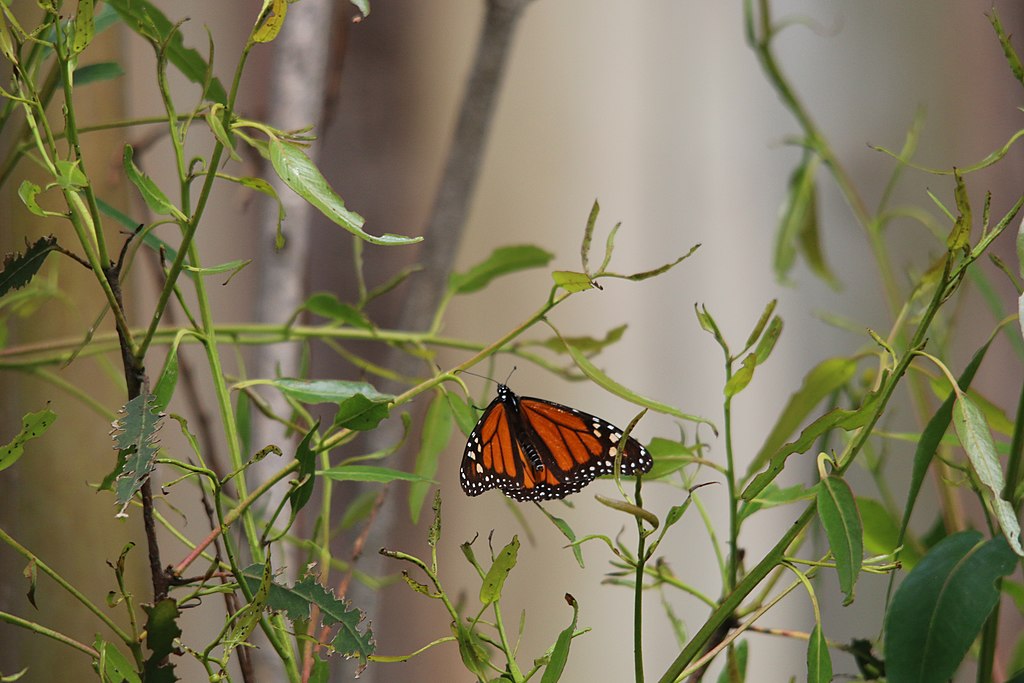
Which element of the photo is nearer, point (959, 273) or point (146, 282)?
point (959, 273)

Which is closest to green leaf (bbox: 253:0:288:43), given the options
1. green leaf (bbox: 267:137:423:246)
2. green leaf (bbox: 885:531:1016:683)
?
green leaf (bbox: 267:137:423:246)

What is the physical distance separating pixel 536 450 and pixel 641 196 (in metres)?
0.54

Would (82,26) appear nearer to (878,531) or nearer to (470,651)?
(470,651)

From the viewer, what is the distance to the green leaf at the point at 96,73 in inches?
12.9

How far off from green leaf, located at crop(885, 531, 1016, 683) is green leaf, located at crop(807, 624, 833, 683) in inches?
0.7

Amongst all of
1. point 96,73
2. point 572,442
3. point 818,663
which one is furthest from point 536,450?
point 96,73

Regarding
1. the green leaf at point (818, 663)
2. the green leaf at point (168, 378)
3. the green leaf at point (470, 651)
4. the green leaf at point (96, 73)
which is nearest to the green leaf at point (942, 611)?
the green leaf at point (818, 663)

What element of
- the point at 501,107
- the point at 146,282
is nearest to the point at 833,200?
the point at 501,107

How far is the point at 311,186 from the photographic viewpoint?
205mm

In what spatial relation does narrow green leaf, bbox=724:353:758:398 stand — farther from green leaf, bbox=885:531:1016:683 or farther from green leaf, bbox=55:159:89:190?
green leaf, bbox=55:159:89:190

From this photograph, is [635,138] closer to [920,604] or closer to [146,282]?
[146,282]

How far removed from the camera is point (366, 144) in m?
0.67

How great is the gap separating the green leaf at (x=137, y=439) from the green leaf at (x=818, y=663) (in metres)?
0.19

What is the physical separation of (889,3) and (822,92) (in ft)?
0.34
